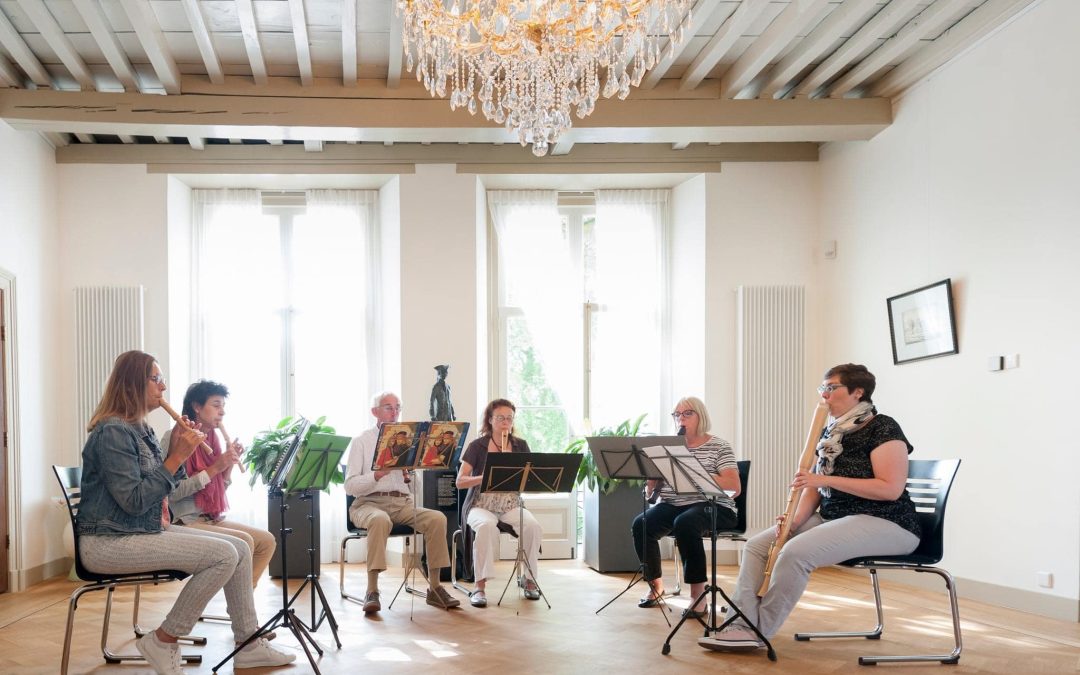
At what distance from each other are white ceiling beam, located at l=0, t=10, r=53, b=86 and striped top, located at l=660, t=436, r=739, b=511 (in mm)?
4611

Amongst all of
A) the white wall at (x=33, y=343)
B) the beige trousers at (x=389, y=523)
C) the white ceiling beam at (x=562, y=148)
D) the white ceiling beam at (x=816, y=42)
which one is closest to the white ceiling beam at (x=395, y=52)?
the white ceiling beam at (x=562, y=148)

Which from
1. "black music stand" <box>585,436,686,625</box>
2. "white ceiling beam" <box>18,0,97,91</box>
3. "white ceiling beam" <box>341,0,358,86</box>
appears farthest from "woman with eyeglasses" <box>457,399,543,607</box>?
"white ceiling beam" <box>18,0,97,91</box>

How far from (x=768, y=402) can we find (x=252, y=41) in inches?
179

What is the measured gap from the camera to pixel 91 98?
669 cm

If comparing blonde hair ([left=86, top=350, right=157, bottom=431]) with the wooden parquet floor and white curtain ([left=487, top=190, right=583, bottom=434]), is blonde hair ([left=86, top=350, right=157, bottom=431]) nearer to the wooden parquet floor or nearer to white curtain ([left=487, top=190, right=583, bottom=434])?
the wooden parquet floor

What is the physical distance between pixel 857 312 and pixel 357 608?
4195 millimetres

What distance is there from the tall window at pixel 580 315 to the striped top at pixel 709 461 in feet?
8.62

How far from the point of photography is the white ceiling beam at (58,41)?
5.50 m

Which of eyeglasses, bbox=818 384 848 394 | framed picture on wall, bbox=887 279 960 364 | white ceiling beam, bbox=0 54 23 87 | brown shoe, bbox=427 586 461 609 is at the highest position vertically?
white ceiling beam, bbox=0 54 23 87

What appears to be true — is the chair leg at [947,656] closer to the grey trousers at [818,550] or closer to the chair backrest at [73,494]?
the grey trousers at [818,550]

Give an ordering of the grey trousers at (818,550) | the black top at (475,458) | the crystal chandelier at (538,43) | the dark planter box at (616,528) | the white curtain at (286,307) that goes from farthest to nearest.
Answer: the white curtain at (286,307) < the dark planter box at (616,528) < the black top at (475,458) < the crystal chandelier at (538,43) < the grey trousers at (818,550)

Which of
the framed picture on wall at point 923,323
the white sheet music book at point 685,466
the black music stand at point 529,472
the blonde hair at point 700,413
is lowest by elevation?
the black music stand at point 529,472

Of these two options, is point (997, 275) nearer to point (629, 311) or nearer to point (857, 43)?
point (857, 43)

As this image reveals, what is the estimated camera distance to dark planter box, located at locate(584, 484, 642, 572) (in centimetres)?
721
